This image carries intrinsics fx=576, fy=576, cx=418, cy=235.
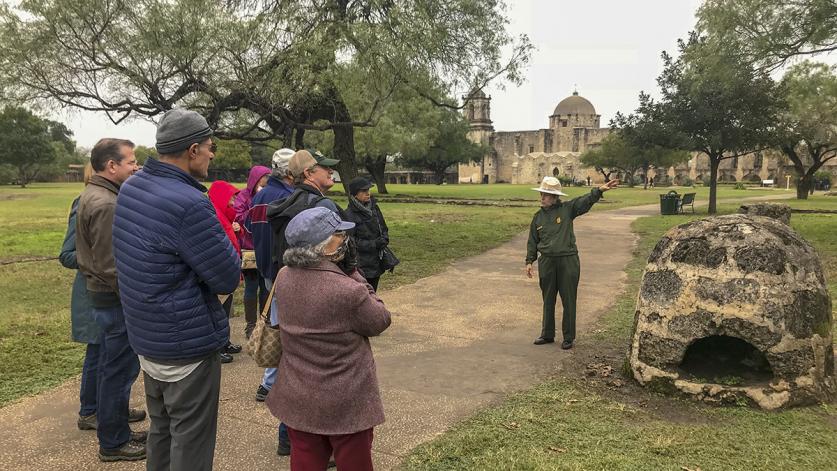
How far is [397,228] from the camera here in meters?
17.6

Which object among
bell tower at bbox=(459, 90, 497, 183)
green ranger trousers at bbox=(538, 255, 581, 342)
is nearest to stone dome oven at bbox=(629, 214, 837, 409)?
green ranger trousers at bbox=(538, 255, 581, 342)

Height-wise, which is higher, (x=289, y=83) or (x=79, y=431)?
(x=289, y=83)

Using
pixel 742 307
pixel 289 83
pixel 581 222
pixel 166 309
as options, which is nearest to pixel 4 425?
pixel 166 309

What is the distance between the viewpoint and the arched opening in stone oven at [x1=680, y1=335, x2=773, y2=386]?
470 cm

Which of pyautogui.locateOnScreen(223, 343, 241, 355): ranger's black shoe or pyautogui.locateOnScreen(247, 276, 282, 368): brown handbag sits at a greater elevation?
pyautogui.locateOnScreen(247, 276, 282, 368): brown handbag

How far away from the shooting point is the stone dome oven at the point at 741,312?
4316 mm

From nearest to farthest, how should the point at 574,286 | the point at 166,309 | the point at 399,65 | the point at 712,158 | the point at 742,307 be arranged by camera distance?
the point at 166,309 < the point at 742,307 < the point at 574,286 < the point at 399,65 < the point at 712,158

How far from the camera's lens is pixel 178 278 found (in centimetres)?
267

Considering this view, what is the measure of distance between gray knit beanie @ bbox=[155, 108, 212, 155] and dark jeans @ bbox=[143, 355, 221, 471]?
40.4 inches

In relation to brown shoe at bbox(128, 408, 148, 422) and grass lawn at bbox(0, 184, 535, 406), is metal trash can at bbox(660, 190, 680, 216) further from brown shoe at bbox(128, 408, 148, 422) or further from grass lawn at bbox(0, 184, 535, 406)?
Answer: brown shoe at bbox(128, 408, 148, 422)

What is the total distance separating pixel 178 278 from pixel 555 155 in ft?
284

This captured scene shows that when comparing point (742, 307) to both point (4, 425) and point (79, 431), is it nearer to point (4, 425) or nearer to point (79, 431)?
point (79, 431)

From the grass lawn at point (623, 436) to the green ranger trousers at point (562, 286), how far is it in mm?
1144

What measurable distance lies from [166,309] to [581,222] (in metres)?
18.7
